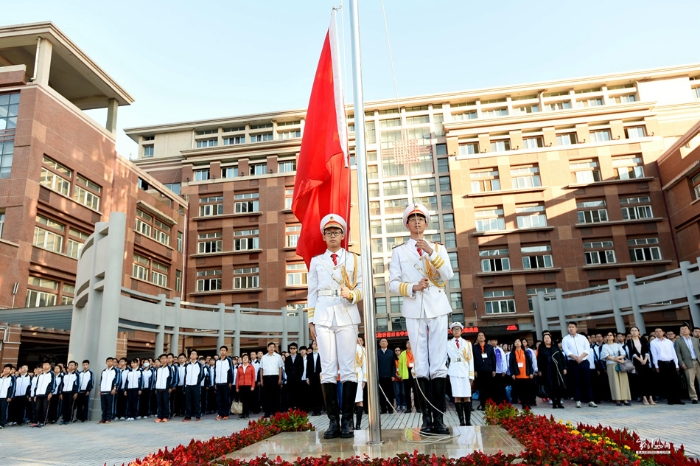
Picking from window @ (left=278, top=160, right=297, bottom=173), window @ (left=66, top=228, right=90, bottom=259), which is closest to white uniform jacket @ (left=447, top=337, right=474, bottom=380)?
window @ (left=66, top=228, right=90, bottom=259)

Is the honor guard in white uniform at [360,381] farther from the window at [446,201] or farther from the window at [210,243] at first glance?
the window at [210,243]

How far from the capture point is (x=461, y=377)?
874 cm

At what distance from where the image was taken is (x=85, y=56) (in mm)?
27938

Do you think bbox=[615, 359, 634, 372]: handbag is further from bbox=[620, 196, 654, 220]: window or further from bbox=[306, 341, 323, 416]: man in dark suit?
bbox=[620, 196, 654, 220]: window

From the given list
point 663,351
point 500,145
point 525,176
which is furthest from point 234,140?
point 663,351

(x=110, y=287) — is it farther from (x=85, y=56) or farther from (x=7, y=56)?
(x=7, y=56)

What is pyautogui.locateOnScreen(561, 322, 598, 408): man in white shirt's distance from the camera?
1269 cm

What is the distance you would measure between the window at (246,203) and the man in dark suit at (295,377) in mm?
26959

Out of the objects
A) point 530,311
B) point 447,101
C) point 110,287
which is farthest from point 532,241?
point 110,287

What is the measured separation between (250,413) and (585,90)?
38.1 metres

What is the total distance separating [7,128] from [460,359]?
24.9 metres

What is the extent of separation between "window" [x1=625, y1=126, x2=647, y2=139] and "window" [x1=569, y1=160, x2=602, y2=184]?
3.36m

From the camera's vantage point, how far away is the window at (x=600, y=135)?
3791 centimetres

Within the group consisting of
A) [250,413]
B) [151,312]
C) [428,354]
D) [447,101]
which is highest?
[447,101]
